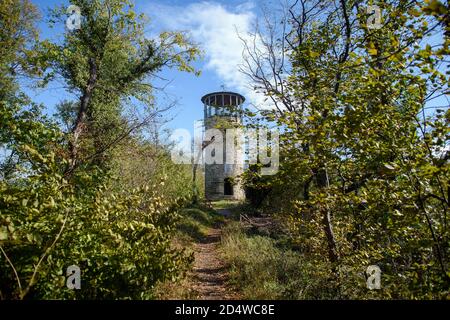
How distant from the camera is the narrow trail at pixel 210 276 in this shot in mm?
7070

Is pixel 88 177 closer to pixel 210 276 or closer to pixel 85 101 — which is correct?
pixel 210 276

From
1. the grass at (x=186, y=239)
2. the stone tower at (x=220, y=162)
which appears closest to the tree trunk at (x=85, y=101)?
the grass at (x=186, y=239)

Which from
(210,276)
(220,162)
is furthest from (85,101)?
(220,162)

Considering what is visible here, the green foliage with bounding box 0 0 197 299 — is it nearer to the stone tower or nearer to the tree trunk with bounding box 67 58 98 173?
the tree trunk with bounding box 67 58 98 173

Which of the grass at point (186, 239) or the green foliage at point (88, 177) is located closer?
the green foliage at point (88, 177)

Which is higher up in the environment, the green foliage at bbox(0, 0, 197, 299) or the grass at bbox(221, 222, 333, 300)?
the green foliage at bbox(0, 0, 197, 299)

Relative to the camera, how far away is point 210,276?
8.73m

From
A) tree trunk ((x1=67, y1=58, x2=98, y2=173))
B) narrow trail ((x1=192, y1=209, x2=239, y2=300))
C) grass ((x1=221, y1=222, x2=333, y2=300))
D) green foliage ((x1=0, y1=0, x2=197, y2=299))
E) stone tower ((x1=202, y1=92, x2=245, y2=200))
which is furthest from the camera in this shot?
stone tower ((x1=202, y1=92, x2=245, y2=200))

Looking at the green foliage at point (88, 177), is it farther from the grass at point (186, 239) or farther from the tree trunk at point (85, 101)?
the grass at point (186, 239)

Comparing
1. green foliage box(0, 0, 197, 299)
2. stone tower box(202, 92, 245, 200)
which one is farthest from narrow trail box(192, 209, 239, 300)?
stone tower box(202, 92, 245, 200)

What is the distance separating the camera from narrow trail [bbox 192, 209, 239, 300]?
23.2 ft

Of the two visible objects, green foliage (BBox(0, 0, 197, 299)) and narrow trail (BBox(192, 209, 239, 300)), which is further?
narrow trail (BBox(192, 209, 239, 300))
